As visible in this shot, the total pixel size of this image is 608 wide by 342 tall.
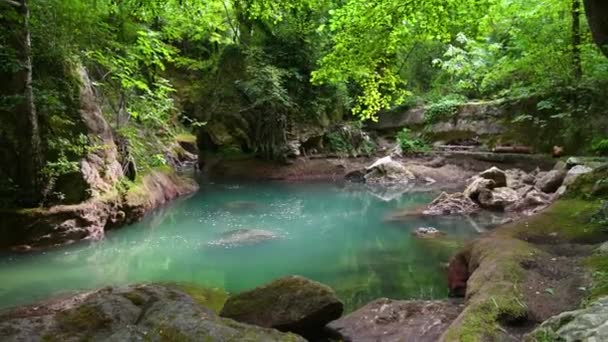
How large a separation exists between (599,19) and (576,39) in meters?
11.3

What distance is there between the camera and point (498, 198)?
13828 mm

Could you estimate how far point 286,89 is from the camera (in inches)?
899

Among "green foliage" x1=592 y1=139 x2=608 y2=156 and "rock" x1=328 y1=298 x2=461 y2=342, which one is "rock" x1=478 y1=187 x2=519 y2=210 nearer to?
"green foliage" x1=592 y1=139 x2=608 y2=156

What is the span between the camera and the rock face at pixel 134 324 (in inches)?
143

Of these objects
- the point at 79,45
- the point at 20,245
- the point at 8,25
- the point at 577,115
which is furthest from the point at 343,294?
the point at 577,115

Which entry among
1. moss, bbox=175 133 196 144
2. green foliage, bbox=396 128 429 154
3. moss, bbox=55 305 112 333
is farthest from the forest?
moss, bbox=175 133 196 144

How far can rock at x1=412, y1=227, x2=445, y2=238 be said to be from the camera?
11.3 metres

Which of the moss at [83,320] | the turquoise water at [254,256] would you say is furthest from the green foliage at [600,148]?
the moss at [83,320]

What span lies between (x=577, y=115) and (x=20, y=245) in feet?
56.5

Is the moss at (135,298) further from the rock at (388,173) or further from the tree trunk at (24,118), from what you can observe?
the rock at (388,173)

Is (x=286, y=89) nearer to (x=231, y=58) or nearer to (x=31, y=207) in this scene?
(x=231, y=58)

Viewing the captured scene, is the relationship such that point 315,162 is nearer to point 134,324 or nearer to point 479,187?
point 479,187

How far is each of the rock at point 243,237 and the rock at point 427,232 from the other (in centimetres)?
339

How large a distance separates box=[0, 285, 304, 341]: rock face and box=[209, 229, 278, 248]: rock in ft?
22.8
